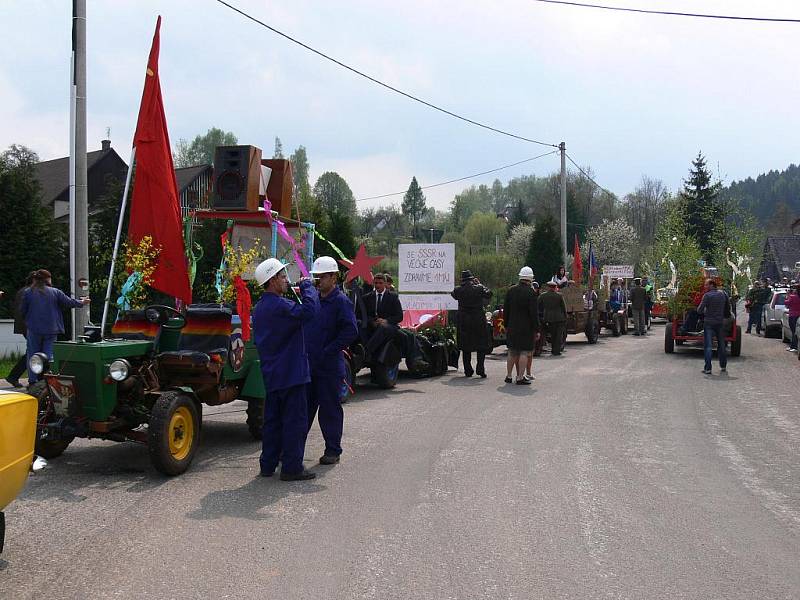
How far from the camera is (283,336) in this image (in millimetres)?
6906

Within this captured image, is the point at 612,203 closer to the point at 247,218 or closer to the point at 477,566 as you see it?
the point at 247,218

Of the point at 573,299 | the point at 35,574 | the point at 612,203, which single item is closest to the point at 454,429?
the point at 35,574

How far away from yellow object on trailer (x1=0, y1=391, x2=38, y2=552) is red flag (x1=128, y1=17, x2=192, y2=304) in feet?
13.7

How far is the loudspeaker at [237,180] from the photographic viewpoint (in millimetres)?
11523

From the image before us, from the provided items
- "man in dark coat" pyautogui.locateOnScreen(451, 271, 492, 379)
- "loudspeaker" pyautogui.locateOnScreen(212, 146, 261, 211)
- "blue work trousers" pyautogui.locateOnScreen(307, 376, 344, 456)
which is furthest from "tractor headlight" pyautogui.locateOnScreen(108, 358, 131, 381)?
"man in dark coat" pyautogui.locateOnScreen(451, 271, 492, 379)

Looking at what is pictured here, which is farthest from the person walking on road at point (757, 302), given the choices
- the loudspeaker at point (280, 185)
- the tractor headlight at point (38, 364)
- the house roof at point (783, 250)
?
the house roof at point (783, 250)

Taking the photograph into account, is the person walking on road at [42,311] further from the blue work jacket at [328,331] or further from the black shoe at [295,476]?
the black shoe at [295,476]

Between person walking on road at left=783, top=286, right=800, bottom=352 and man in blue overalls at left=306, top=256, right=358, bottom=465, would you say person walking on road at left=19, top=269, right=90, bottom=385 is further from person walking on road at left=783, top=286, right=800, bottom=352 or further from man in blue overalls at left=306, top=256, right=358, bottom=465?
person walking on road at left=783, top=286, right=800, bottom=352

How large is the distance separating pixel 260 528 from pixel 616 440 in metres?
4.60

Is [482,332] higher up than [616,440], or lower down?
higher up

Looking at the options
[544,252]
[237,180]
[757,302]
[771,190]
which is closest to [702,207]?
[544,252]

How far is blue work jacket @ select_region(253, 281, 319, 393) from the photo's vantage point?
6.82 m

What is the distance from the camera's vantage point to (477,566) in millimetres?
4695

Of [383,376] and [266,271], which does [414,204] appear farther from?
[266,271]
